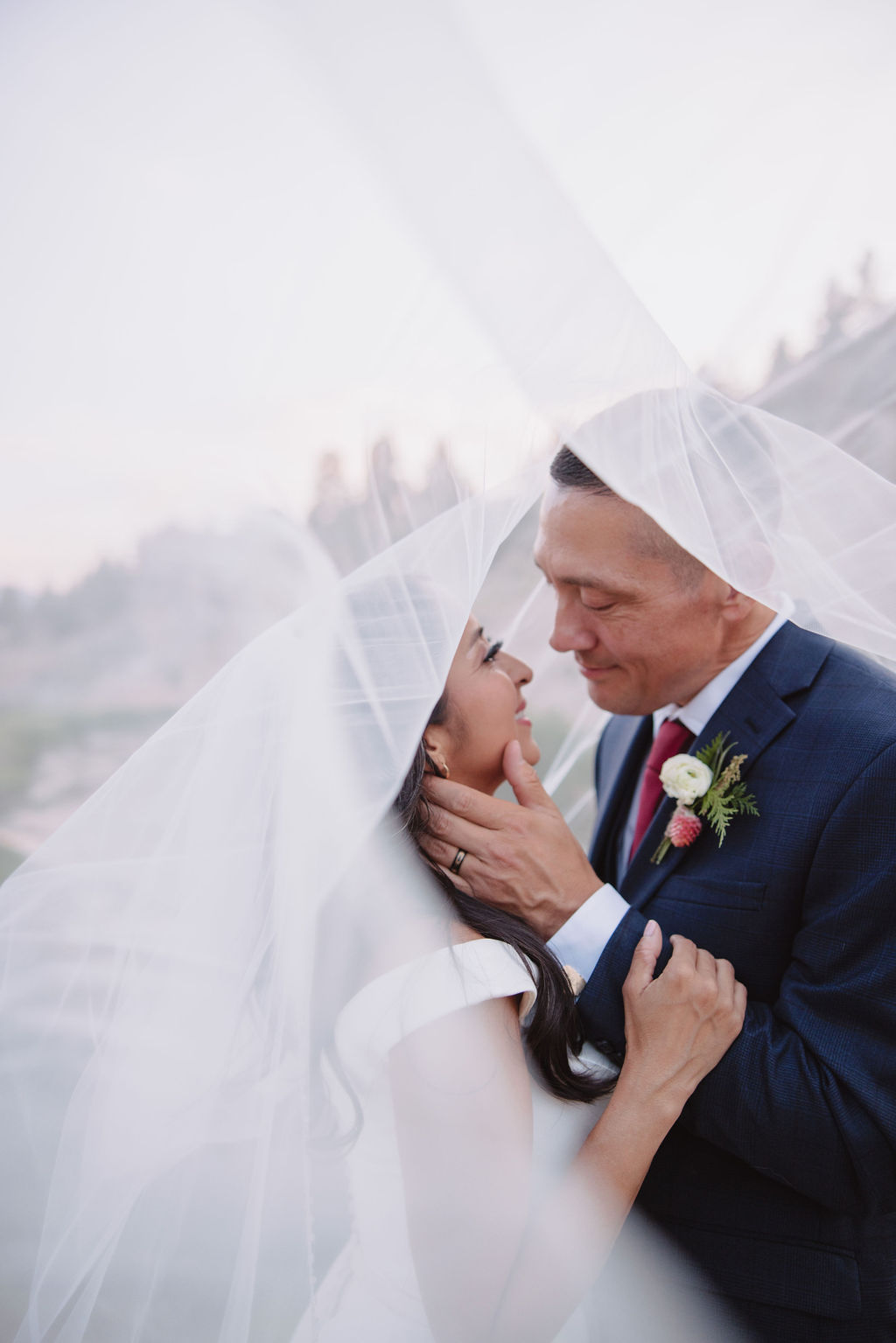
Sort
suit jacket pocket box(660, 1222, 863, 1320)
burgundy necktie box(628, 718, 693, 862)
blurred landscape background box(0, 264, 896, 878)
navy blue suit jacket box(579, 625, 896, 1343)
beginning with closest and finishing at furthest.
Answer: blurred landscape background box(0, 264, 896, 878) < navy blue suit jacket box(579, 625, 896, 1343) < suit jacket pocket box(660, 1222, 863, 1320) < burgundy necktie box(628, 718, 693, 862)

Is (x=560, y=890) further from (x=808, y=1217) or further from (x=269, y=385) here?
(x=269, y=385)

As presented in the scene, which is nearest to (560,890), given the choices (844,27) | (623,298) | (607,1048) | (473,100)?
(607,1048)

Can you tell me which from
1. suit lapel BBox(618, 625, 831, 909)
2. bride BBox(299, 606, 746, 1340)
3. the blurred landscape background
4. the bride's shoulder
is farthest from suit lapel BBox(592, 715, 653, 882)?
the blurred landscape background

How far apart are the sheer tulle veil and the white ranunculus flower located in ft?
2.06

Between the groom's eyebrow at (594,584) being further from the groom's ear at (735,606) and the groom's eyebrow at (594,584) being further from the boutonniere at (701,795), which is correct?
the boutonniere at (701,795)

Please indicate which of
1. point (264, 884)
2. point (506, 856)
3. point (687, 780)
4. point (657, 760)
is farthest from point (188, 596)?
point (657, 760)

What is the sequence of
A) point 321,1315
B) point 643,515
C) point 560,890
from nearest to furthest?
point 321,1315 → point 560,890 → point 643,515

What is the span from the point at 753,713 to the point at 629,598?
1.47 feet

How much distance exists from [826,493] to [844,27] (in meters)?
0.79

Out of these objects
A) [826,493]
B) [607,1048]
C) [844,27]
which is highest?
[844,27]

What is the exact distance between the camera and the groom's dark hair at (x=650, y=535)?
250 cm

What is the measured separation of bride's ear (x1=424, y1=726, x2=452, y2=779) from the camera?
7.66ft

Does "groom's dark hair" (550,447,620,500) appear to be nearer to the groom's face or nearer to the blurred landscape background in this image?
the groom's face

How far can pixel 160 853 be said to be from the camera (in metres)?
1.89
